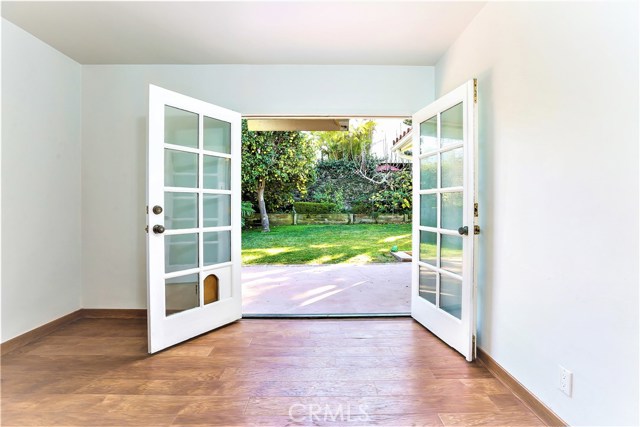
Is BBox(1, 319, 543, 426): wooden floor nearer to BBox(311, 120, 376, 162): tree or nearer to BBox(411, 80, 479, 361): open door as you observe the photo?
BBox(411, 80, 479, 361): open door

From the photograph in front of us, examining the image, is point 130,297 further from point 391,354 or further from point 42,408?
point 391,354

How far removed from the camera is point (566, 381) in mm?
1431

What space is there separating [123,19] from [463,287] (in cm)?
318

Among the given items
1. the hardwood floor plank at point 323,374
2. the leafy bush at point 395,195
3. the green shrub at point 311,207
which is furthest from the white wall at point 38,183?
the leafy bush at point 395,195

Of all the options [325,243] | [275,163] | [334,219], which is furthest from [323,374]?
[334,219]

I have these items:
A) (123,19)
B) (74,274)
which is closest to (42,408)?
(74,274)

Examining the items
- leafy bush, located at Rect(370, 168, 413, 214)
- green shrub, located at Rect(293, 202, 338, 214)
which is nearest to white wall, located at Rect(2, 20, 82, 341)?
green shrub, located at Rect(293, 202, 338, 214)

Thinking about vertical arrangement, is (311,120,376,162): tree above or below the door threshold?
above

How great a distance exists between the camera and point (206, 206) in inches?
105

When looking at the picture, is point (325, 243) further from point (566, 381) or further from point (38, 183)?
point (566, 381)

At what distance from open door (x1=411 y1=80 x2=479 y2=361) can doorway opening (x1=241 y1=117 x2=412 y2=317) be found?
969mm

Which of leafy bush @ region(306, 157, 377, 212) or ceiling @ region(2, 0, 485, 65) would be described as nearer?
ceiling @ region(2, 0, 485, 65)

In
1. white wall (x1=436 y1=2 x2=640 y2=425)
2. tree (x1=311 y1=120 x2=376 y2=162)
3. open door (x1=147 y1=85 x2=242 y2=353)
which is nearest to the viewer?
white wall (x1=436 y1=2 x2=640 y2=425)

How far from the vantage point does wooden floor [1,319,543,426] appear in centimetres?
158
